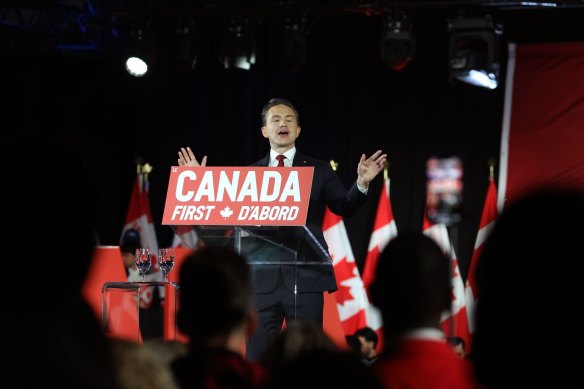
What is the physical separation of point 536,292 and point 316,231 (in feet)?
11.1

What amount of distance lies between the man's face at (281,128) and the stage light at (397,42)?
2.75 meters

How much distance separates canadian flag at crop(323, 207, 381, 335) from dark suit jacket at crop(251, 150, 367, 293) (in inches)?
152

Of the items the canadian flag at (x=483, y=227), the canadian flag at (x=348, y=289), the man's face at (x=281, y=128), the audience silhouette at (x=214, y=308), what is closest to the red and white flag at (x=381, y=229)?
the canadian flag at (x=348, y=289)

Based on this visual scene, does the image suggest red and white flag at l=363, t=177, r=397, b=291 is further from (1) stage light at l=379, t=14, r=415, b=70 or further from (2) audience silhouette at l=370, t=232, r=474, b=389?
(2) audience silhouette at l=370, t=232, r=474, b=389

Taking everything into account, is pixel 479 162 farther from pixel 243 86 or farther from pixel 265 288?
pixel 265 288

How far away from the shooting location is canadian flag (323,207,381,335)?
8.73 meters

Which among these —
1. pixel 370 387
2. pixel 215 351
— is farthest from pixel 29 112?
pixel 370 387

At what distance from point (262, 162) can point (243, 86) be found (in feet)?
15.8

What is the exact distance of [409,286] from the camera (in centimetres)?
185

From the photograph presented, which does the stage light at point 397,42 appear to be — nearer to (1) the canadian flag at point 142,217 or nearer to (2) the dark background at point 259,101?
(2) the dark background at point 259,101

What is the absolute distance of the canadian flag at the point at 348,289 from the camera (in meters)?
8.73

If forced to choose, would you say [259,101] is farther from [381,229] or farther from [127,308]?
[127,308]

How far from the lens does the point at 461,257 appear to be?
8789mm

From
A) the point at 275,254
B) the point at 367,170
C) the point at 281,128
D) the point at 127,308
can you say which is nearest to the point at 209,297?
the point at 275,254
